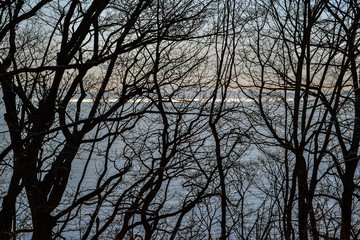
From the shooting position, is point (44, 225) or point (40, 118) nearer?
point (40, 118)

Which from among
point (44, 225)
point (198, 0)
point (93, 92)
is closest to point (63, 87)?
point (93, 92)

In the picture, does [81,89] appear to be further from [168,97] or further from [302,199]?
[302,199]

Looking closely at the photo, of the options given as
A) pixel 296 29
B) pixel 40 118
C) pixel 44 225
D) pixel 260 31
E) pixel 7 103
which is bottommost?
pixel 44 225

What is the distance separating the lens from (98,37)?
9516 millimetres

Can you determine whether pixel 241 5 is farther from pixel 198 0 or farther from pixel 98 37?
pixel 98 37

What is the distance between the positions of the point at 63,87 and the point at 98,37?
2.12 m

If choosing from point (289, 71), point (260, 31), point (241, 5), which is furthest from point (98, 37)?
point (289, 71)

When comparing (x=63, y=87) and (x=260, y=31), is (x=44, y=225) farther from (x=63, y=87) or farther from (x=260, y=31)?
(x=260, y=31)

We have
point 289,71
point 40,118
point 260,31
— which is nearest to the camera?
point 40,118

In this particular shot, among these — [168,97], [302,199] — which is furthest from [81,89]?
[302,199]

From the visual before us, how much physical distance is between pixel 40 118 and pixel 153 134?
11.1ft

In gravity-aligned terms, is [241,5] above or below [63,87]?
above

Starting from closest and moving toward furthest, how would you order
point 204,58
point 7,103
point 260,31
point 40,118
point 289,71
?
point 40,118, point 7,103, point 204,58, point 260,31, point 289,71

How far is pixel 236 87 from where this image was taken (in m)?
10.8
